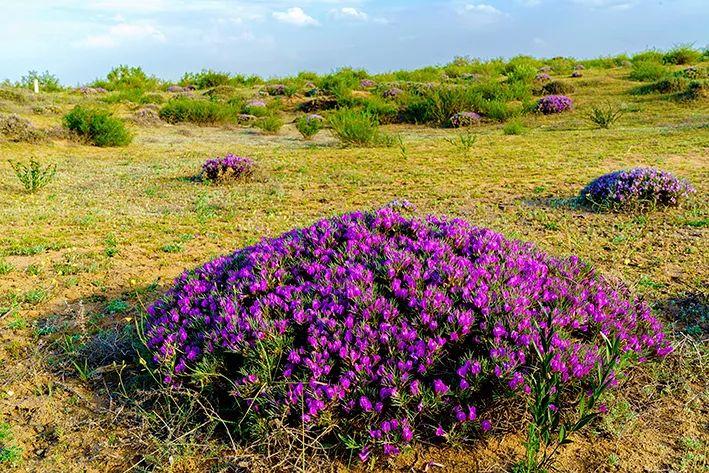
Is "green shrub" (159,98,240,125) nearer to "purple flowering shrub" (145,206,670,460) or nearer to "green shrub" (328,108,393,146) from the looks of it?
"green shrub" (328,108,393,146)

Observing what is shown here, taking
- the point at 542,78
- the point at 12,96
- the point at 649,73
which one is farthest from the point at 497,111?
the point at 12,96

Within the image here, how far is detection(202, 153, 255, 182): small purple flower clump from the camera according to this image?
10633 millimetres

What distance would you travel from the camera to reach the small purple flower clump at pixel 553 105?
20.2 m

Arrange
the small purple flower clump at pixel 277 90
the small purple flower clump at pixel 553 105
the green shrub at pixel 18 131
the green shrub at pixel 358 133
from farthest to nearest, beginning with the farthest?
the small purple flower clump at pixel 277 90 < the small purple flower clump at pixel 553 105 < the green shrub at pixel 358 133 < the green shrub at pixel 18 131

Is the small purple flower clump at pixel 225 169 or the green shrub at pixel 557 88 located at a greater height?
the green shrub at pixel 557 88

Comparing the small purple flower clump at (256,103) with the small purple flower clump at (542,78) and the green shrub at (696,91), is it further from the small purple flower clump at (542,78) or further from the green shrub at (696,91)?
the green shrub at (696,91)

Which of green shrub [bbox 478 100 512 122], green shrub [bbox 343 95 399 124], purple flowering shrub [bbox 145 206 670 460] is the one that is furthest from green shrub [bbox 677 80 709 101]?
purple flowering shrub [bbox 145 206 670 460]

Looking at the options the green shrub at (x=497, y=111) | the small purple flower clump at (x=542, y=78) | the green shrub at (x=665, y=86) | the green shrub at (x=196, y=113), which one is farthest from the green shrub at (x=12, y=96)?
the green shrub at (x=665, y=86)

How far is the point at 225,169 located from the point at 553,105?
1371cm

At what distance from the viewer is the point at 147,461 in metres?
3.03

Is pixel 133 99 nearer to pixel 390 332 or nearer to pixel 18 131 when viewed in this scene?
pixel 18 131

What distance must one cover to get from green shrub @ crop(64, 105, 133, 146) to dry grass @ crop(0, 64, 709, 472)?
0.54 m

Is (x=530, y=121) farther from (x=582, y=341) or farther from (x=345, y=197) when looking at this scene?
(x=582, y=341)

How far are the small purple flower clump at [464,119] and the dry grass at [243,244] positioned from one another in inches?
136
